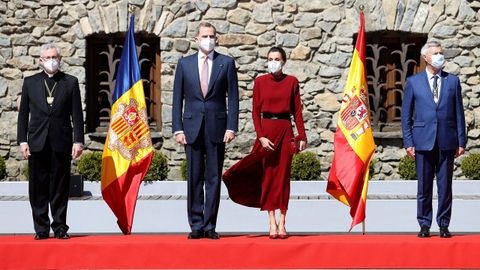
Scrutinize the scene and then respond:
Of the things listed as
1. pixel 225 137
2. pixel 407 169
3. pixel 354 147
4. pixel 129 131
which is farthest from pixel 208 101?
pixel 407 169

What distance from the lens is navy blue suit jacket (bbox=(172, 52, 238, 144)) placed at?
26.5ft

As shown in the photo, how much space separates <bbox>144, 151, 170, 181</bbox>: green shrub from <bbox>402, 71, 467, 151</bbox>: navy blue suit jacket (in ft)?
20.8

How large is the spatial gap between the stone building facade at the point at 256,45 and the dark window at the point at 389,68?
0.84 feet

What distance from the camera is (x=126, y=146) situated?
29.5 feet

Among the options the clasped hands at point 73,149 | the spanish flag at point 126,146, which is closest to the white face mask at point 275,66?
the spanish flag at point 126,146

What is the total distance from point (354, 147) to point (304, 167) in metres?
5.14

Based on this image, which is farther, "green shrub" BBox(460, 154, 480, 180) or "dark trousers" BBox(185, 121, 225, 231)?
"green shrub" BBox(460, 154, 480, 180)

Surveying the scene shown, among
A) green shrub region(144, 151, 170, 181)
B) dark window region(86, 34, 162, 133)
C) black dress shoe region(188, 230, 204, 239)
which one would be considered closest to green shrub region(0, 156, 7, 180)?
dark window region(86, 34, 162, 133)

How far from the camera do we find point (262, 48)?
14.5 metres

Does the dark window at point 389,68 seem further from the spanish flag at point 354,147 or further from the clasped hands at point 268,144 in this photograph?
the clasped hands at point 268,144

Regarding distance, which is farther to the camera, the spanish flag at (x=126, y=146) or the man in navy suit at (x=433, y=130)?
the spanish flag at (x=126, y=146)

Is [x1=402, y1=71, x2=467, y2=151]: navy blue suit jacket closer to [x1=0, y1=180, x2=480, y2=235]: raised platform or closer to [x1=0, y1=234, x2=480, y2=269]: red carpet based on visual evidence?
[x1=0, y1=234, x2=480, y2=269]: red carpet

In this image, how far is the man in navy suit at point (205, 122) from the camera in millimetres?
8055

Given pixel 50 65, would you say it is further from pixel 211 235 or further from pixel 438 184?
pixel 438 184
